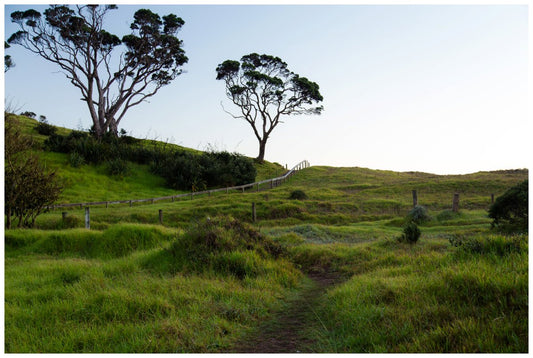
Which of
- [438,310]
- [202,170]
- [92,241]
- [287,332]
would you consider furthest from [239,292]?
[202,170]

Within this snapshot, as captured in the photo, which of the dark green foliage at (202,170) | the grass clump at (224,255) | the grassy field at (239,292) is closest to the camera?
the grassy field at (239,292)

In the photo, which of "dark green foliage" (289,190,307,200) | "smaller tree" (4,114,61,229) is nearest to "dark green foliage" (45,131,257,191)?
"dark green foliage" (289,190,307,200)

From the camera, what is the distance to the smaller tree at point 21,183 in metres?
15.1

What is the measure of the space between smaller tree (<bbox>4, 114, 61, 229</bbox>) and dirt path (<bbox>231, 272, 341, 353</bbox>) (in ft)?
42.7

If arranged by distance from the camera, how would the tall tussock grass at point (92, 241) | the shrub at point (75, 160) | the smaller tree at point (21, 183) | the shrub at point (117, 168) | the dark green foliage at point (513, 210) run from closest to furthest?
1. the tall tussock grass at point (92, 241)
2. the smaller tree at point (21, 183)
3. the dark green foliage at point (513, 210)
4. the shrub at point (75, 160)
5. the shrub at point (117, 168)

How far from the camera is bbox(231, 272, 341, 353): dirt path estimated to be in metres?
5.03

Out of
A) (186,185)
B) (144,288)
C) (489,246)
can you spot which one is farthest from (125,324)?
(186,185)

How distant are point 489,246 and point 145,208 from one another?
21.6 meters

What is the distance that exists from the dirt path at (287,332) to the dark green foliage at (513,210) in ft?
39.4

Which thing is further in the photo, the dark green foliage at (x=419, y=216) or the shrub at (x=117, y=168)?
the shrub at (x=117, y=168)

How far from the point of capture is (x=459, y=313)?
4.86 metres

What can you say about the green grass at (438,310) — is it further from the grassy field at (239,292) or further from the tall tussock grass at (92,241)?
the tall tussock grass at (92,241)

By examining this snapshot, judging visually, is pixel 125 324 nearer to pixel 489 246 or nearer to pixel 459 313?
pixel 459 313

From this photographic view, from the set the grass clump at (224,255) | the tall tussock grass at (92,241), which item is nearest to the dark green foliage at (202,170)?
the tall tussock grass at (92,241)
